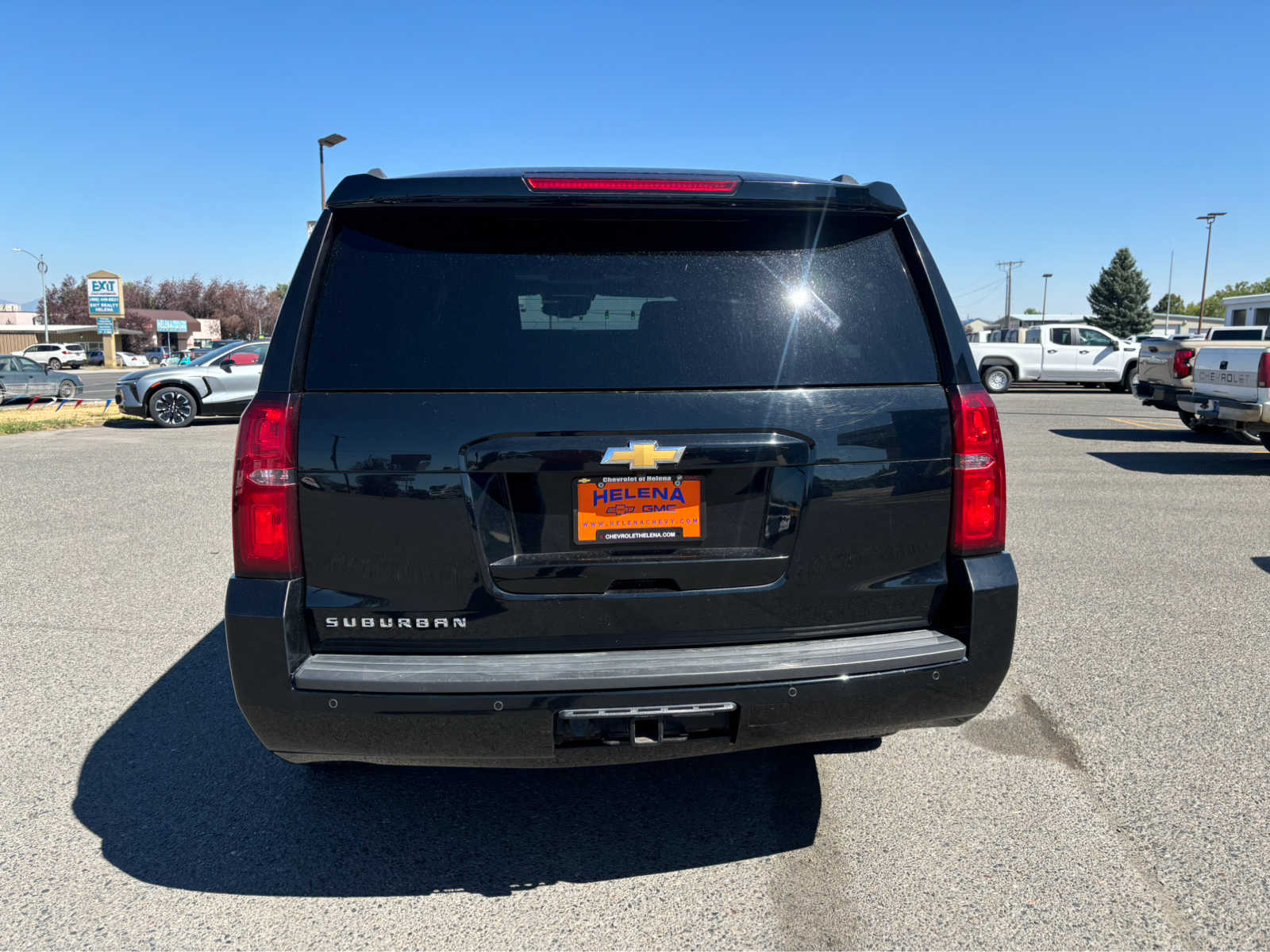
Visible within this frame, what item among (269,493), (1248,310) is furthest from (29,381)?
(1248,310)

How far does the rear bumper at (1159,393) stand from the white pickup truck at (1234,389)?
0.74m

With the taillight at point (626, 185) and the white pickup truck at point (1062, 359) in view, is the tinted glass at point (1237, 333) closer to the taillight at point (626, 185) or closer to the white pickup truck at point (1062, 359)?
the white pickup truck at point (1062, 359)

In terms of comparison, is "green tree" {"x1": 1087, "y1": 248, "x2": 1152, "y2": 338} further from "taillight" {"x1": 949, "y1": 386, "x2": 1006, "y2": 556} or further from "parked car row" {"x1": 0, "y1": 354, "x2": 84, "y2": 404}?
"taillight" {"x1": 949, "y1": 386, "x2": 1006, "y2": 556}

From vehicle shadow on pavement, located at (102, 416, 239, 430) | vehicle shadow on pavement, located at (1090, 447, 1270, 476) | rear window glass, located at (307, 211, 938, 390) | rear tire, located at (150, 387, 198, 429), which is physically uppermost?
rear window glass, located at (307, 211, 938, 390)

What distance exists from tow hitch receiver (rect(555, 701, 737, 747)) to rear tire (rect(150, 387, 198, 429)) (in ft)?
54.9

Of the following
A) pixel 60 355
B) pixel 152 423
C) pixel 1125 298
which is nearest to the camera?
pixel 152 423

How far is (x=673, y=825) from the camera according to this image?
3162 millimetres

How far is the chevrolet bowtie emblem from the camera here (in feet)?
8.15

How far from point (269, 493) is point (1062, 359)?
2683 centimetres

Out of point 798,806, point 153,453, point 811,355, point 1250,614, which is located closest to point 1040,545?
Answer: point 1250,614

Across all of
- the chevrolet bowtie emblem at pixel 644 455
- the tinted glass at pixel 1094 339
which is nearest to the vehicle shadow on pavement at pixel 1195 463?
the chevrolet bowtie emblem at pixel 644 455

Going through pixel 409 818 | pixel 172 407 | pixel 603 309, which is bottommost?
pixel 409 818

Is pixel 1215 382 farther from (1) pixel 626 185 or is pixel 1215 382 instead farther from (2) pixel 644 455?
(2) pixel 644 455

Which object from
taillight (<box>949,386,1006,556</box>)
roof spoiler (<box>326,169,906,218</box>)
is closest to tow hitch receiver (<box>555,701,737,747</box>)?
taillight (<box>949,386,1006,556</box>)
